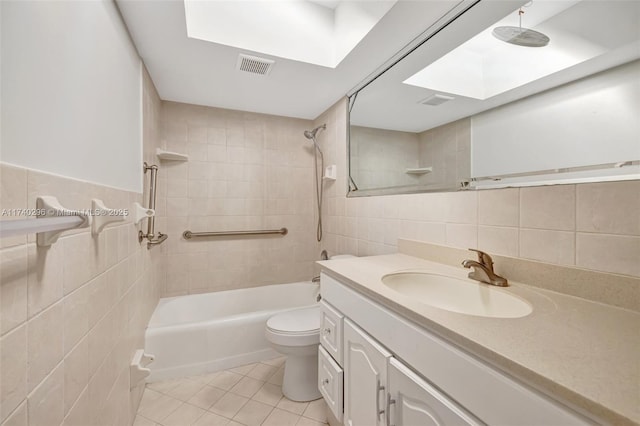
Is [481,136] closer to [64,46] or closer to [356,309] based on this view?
[356,309]

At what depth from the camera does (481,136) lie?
46.3 inches

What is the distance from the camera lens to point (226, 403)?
5.28 feet

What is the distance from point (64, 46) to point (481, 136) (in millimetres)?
1538

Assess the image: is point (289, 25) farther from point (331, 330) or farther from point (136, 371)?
point (136, 371)

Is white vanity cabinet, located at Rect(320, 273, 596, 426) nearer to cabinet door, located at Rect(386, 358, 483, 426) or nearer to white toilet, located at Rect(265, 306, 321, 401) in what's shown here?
cabinet door, located at Rect(386, 358, 483, 426)

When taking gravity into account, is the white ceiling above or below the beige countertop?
above

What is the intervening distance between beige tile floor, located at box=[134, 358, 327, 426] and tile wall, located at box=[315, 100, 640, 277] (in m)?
1.14

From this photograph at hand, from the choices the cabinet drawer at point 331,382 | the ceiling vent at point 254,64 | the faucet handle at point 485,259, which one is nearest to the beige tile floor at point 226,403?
the cabinet drawer at point 331,382

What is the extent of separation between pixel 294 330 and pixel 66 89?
4.96ft

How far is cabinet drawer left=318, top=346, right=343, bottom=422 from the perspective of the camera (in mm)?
1152

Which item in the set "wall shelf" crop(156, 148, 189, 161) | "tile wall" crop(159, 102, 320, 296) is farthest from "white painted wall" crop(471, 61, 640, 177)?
"wall shelf" crop(156, 148, 189, 161)

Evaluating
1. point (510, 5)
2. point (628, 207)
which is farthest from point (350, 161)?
point (628, 207)

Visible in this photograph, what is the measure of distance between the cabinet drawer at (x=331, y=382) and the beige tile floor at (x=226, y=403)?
359mm

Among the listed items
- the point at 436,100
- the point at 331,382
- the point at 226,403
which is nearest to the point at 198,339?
the point at 226,403
